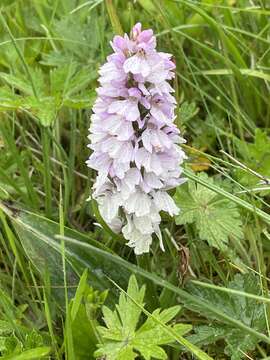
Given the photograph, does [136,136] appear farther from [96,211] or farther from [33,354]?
[33,354]

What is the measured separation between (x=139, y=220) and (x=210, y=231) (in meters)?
0.20

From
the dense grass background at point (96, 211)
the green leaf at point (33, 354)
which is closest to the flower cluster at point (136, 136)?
the dense grass background at point (96, 211)

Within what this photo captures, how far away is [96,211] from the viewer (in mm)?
1490

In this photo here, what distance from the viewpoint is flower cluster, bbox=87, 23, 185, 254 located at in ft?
4.29

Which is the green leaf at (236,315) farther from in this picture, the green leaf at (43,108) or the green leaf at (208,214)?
the green leaf at (43,108)

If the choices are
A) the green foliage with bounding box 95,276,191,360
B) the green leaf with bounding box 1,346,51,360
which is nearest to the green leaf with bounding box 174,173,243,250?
the green foliage with bounding box 95,276,191,360

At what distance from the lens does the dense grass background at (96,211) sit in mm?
1440

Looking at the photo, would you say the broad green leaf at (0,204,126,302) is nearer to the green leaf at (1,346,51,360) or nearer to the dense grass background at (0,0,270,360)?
the dense grass background at (0,0,270,360)

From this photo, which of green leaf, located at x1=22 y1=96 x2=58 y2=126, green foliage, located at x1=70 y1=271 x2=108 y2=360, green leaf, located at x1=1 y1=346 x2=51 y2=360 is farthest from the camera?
green leaf, located at x1=22 y1=96 x2=58 y2=126

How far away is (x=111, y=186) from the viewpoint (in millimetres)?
1438

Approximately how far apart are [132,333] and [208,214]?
0.38 m

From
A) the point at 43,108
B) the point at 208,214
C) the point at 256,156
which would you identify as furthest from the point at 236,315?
the point at 43,108

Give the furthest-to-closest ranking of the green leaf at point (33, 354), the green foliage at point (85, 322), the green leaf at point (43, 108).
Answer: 1. the green leaf at point (43, 108)
2. the green foliage at point (85, 322)
3. the green leaf at point (33, 354)

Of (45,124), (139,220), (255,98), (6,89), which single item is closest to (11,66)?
(6,89)
